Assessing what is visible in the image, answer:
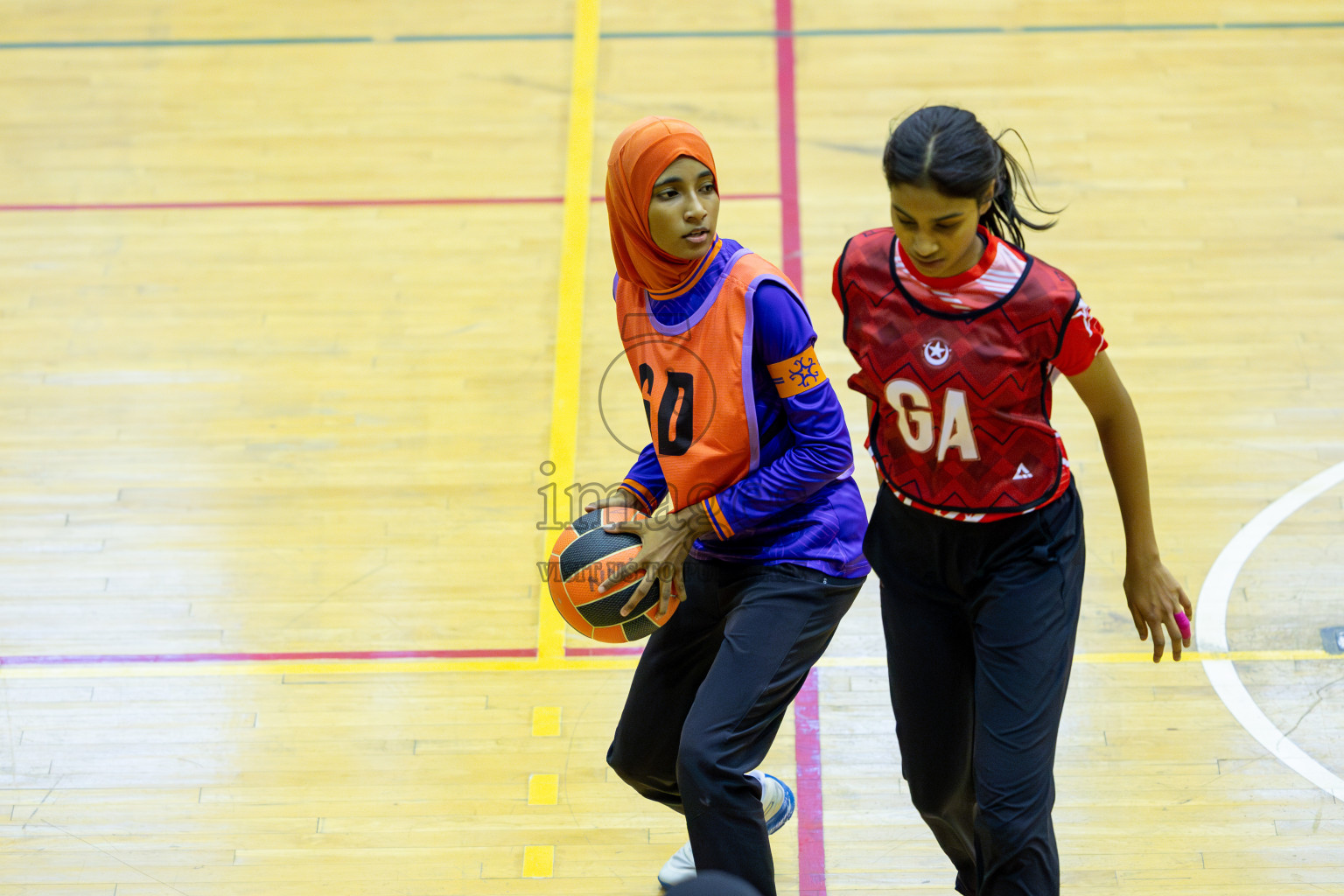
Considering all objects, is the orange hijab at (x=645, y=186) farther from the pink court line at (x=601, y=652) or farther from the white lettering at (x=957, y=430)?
the pink court line at (x=601, y=652)

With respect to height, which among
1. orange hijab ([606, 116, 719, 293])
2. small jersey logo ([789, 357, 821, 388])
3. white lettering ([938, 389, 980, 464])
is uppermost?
orange hijab ([606, 116, 719, 293])

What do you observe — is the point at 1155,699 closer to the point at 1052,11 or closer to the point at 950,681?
the point at 950,681

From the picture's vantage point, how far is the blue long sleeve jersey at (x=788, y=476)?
2.85 meters

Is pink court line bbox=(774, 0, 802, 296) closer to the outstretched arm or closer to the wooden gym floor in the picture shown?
the wooden gym floor

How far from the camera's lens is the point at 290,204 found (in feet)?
21.0

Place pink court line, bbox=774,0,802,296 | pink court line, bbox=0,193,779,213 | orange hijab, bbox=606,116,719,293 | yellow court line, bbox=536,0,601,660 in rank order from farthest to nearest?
pink court line, bbox=0,193,779,213, pink court line, bbox=774,0,802,296, yellow court line, bbox=536,0,601,660, orange hijab, bbox=606,116,719,293

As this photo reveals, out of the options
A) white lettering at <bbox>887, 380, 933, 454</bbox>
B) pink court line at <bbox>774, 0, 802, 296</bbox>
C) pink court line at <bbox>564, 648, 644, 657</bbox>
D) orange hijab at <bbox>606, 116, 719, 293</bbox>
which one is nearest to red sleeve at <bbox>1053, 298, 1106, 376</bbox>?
white lettering at <bbox>887, 380, 933, 454</bbox>

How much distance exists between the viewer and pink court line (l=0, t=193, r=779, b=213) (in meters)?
6.38

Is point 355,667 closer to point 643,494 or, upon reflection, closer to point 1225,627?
point 643,494

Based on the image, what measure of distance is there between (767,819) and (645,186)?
1.74m

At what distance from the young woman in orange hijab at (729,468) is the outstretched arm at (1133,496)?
54 centimetres

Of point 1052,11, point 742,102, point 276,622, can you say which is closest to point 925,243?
point 276,622

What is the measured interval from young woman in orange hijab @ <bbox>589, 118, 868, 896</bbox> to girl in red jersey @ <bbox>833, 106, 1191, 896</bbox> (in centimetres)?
15

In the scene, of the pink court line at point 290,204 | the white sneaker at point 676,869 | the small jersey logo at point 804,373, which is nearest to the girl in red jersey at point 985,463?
the small jersey logo at point 804,373
